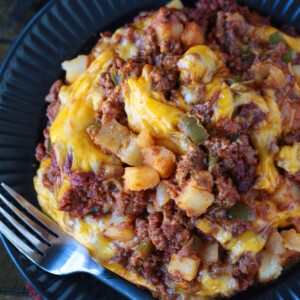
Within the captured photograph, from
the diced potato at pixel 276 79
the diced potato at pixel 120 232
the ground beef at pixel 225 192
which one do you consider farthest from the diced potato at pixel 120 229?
the diced potato at pixel 276 79

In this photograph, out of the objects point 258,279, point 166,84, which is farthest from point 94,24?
point 258,279

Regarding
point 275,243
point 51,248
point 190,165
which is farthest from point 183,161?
point 51,248

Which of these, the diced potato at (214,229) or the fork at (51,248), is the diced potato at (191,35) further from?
the fork at (51,248)

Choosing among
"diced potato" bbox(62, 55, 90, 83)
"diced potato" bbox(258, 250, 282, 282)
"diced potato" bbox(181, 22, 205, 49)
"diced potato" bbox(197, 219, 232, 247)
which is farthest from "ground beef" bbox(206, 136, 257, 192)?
"diced potato" bbox(62, 55, 90, 83)

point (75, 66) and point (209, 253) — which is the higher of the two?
point (75, 66)

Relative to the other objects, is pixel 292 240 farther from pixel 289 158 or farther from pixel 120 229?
pixel 120 229
